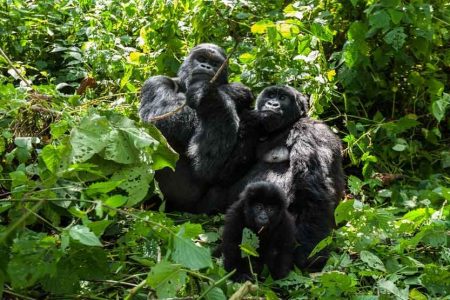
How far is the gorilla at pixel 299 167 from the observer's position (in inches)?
167

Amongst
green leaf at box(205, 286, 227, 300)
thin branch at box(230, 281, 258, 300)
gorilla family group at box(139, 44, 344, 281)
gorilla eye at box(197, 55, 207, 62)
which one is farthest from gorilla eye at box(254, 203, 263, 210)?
gorilla eye at box(197, 55, 207, 62)

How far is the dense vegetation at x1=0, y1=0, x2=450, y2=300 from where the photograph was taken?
2762mm

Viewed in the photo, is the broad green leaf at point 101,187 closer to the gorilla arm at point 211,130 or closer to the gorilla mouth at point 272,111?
the gorilla arm at point 211,130

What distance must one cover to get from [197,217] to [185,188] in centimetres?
25

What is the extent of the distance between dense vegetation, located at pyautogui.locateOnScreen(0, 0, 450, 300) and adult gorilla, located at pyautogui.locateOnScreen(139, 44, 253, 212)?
22 centimetres

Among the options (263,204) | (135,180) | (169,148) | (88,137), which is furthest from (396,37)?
(88,137)

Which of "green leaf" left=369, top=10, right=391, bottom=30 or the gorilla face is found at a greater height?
"green leaf" left=369, top=10, right=391, bottom=30

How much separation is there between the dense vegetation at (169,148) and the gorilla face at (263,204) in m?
0.30

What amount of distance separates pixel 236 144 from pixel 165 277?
236cm

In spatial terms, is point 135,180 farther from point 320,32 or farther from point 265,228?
point 320,32

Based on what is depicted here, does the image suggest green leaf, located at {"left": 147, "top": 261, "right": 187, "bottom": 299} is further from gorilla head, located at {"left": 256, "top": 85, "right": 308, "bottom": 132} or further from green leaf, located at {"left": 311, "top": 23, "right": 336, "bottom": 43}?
green leaf, located at {"left": 311, "top": 23, "right": 336, "bottom": 43}

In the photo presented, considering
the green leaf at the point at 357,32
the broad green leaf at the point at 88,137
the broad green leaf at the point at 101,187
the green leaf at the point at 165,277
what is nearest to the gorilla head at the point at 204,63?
the green leaf at the point at 357,32

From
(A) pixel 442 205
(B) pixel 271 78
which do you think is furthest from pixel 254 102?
(A) pixel 442 205

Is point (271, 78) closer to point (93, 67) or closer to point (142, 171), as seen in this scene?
point (93, 67)
